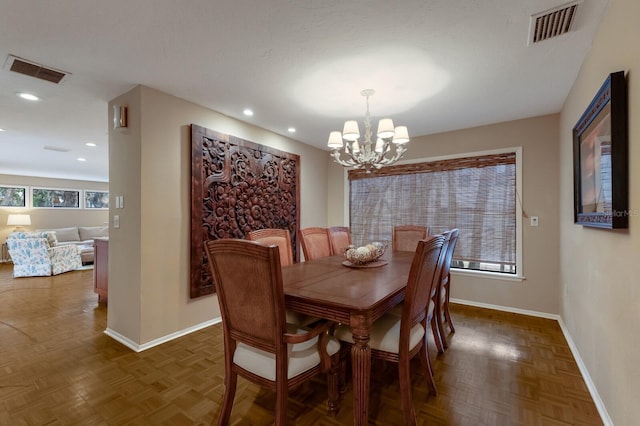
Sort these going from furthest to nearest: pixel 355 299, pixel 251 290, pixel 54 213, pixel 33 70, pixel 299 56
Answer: pixel 54 213 < pixel 33 70 < pixel 299 56 < pixel 355 299 < pixel 251 290

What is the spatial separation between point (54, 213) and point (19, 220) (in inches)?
36.3

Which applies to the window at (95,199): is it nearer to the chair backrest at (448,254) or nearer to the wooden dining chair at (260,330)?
the wooden dining chair at (260,330)

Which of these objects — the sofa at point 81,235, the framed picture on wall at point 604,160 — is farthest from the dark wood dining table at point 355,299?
the sofa at point 81,235

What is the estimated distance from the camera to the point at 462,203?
3.79 meters

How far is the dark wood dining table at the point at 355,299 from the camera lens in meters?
1.40

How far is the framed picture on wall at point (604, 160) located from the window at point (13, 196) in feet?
35.2

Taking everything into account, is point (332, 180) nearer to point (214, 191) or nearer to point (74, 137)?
point (214, 191)

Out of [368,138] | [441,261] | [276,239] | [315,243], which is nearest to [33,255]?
[276,239]

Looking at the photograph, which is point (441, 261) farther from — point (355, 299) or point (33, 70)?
point (33, 70)

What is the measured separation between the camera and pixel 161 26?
1.72 metres

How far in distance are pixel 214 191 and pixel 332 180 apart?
2398 millimetres

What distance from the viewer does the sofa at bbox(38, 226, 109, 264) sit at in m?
6.45

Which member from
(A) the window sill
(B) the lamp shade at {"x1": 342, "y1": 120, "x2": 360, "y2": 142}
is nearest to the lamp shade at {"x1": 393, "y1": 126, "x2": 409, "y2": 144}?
(B) the lamp shade at {"x1": 342, "y1": 120, "x2": 360, "y2": 142}

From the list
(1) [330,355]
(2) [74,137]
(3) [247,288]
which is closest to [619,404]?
(1) [330,355]
